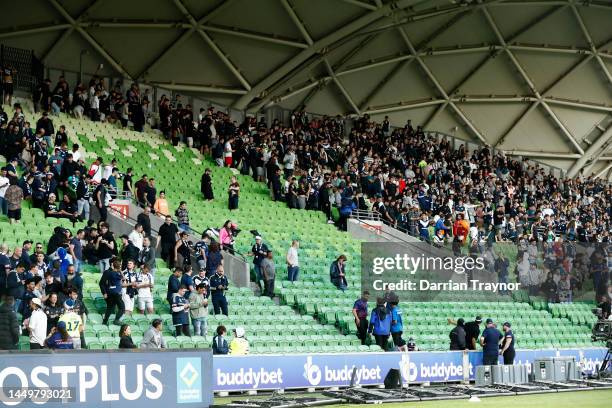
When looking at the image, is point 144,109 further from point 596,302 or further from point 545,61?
point 545,61

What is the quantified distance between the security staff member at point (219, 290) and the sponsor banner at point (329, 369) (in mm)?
3331

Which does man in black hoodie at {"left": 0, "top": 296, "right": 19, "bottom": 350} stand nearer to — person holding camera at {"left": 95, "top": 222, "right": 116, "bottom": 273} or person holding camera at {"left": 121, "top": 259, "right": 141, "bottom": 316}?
person holding camera at {"left": 121, "top": 259, "right": 141, "bottom": 316}

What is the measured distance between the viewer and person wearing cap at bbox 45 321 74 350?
1962 cm

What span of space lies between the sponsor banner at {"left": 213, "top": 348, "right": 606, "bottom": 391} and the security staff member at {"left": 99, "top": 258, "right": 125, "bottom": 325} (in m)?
2.85

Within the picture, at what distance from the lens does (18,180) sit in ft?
88.0

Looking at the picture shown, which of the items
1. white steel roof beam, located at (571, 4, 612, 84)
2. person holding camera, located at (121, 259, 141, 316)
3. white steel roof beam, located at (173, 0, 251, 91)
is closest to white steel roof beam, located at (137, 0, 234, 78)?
white steel roof beam, located at (173, 0, 251, 91)

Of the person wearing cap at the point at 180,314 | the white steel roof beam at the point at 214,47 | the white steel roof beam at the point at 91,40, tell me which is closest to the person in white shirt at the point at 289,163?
the white steel roof beam at the point at 214,47

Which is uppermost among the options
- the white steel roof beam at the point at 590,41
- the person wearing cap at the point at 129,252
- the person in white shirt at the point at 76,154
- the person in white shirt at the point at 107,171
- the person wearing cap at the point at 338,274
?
the white steel roof beam at the point at 590,41

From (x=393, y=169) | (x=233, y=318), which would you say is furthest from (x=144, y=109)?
(x=233, y=318)

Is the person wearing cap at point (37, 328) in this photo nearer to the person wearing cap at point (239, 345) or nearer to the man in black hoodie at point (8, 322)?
the man in black hoodie at point (8, 322)

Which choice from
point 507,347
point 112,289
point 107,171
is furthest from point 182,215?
point 507,347

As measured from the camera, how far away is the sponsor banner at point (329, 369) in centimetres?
2125

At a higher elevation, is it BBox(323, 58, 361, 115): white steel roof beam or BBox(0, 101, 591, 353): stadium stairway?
BBox(323, 58, 361, 115): white steel roof beam

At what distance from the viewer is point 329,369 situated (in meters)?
22.8
